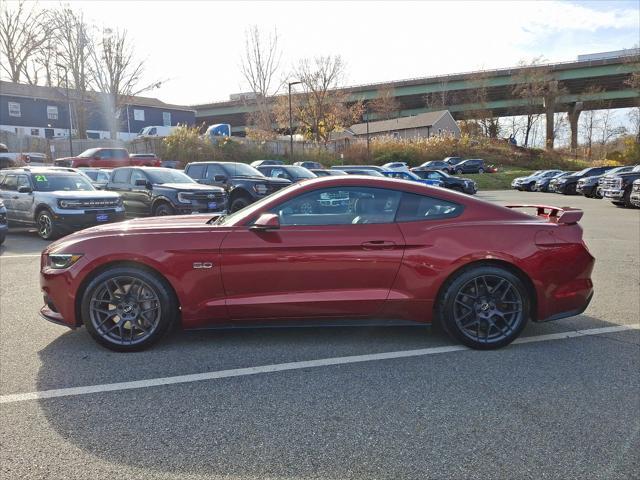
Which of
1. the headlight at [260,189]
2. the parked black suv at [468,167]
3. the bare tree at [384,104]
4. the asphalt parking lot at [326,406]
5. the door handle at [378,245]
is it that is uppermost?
the bare tree at [384,104]

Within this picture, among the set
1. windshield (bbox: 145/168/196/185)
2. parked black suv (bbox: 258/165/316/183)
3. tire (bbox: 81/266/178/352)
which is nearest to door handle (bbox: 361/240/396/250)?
tire (bbox: 81/266/178/352)

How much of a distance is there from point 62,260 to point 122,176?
1025cm

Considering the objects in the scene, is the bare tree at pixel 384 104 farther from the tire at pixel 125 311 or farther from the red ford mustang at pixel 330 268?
the tire at pixel 125 311

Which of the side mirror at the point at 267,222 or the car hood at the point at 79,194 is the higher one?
the car hood at the point at 79,194

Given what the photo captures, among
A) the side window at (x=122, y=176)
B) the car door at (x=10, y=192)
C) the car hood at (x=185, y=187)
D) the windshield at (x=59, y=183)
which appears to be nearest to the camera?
the windshield at (x=59, y=183)

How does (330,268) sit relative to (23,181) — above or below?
below

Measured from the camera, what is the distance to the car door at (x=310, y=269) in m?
4.04

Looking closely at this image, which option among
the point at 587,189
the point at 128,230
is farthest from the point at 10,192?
the point at 587,189

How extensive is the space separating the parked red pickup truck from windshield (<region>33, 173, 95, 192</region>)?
52.1 feet

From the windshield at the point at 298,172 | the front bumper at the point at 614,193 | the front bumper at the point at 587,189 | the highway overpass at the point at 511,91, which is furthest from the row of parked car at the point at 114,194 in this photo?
the highway overpass at the point at 511,91

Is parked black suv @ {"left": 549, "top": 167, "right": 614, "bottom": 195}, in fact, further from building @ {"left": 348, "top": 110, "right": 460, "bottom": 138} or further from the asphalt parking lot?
building @ {"left": 348, "top": 110, "right": 460, "bottom": 138}

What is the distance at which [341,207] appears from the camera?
423 centimetres

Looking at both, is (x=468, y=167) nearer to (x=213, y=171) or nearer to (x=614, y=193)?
(x=614, y=193)

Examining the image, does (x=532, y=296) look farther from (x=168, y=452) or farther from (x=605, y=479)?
(x=168, y=452)
